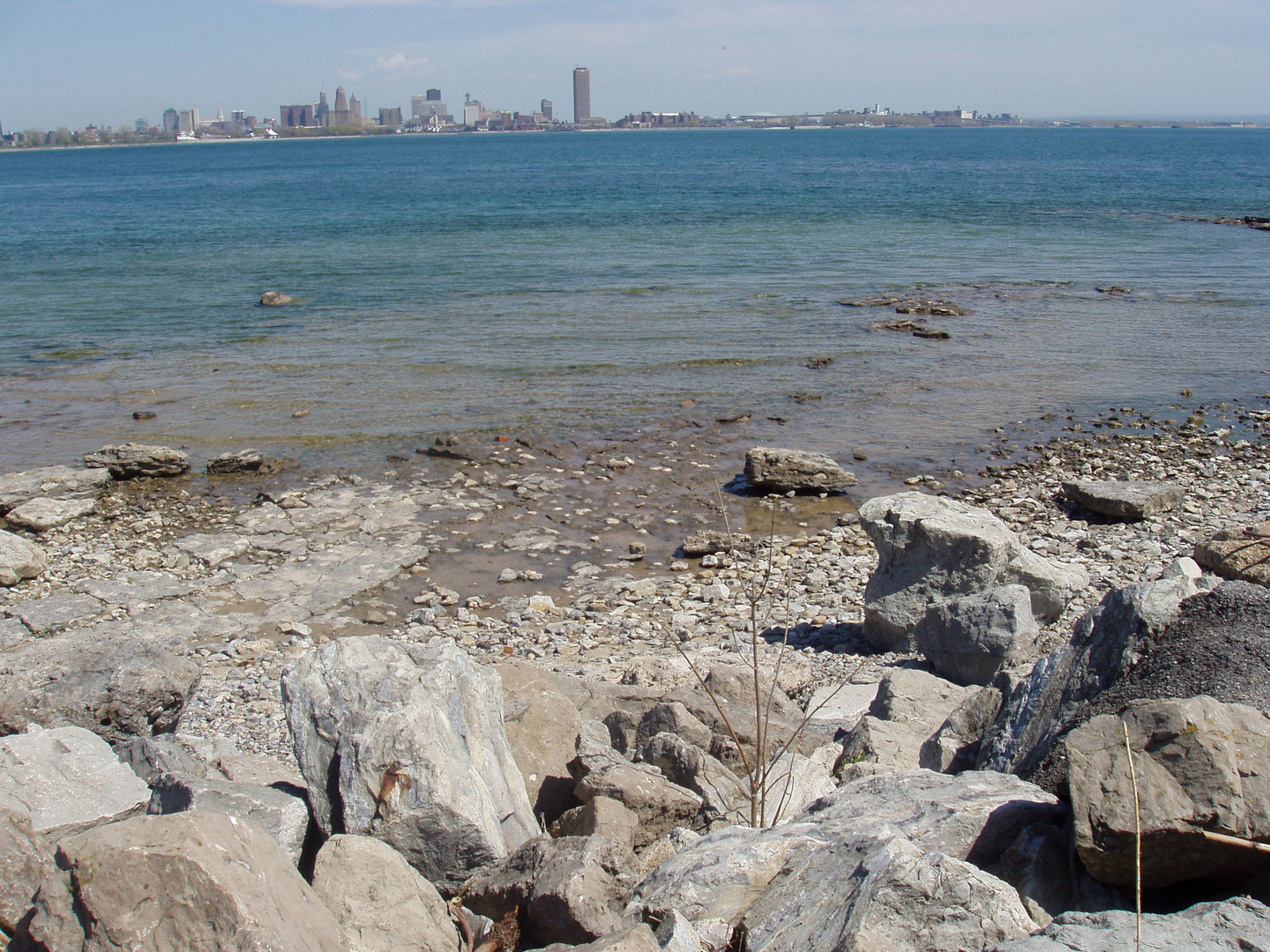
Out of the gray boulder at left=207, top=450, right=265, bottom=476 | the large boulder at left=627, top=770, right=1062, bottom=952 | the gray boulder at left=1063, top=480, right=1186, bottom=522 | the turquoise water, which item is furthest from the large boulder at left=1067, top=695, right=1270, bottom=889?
the gray boulder at left=207, top=450, right=265, bottom=476

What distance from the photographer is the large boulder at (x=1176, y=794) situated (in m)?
2.98

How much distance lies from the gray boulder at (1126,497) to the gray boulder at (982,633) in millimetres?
3996

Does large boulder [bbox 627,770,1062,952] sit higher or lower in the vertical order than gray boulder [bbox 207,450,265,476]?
higher

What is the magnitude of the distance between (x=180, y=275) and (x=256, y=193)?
39794mm

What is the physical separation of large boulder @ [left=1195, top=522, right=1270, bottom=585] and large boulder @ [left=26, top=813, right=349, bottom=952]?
650 centimetres

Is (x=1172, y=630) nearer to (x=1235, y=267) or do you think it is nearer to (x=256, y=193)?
(x=1235, y=267)

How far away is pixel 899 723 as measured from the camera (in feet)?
18.5

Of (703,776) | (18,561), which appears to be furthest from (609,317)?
(703,776)

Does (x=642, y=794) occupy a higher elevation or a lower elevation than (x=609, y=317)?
lower

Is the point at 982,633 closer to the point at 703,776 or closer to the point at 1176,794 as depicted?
the point at 703,776

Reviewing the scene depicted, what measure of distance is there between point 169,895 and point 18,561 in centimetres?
826

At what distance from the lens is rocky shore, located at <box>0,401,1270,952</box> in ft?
10.5

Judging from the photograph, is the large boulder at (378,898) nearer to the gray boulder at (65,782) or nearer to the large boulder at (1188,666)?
the gray boulder at (65,782)

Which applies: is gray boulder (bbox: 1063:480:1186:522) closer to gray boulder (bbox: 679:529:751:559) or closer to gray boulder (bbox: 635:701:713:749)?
gray boulder (bbox: 679:529:751:559)
